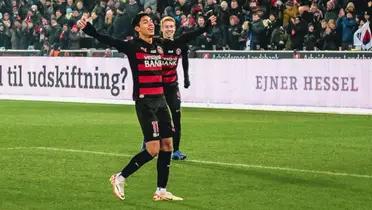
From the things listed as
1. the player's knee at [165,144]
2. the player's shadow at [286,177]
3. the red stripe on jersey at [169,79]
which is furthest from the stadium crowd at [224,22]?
the player's knee at [165,144]

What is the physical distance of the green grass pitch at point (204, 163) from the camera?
10.8 meters

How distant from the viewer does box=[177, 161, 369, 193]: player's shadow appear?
39.2ft

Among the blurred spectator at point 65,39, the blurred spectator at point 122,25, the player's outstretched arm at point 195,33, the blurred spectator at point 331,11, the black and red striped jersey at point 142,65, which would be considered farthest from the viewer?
the blurred spectator at point 65,39

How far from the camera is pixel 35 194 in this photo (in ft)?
36.2

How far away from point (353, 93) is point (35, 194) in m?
14.3

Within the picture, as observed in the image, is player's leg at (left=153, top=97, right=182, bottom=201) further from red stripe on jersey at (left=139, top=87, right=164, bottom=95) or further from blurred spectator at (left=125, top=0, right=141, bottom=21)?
blurred spectator at (left=125, top=0, right=141, bottom=21)

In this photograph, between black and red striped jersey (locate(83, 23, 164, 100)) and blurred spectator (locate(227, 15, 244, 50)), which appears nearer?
black and red striped jersey (locate(83, 23, 164, 100))

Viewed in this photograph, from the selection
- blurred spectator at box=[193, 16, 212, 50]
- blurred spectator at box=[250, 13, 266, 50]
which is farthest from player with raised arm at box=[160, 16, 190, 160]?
blurred spectator at box=[193, 16, 212, 50]

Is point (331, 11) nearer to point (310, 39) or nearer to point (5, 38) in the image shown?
point (310, 39)

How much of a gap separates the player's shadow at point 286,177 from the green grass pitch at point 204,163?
0.04ft

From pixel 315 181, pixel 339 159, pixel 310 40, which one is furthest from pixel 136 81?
pixel 310 40

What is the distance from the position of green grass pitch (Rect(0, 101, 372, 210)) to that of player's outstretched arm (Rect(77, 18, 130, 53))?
5.58ft

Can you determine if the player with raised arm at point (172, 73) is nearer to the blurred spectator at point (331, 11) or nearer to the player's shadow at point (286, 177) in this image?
the player's shadow at point (286, 177)

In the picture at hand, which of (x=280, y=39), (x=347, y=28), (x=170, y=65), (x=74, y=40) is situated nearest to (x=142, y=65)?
(x=170, y=65)
